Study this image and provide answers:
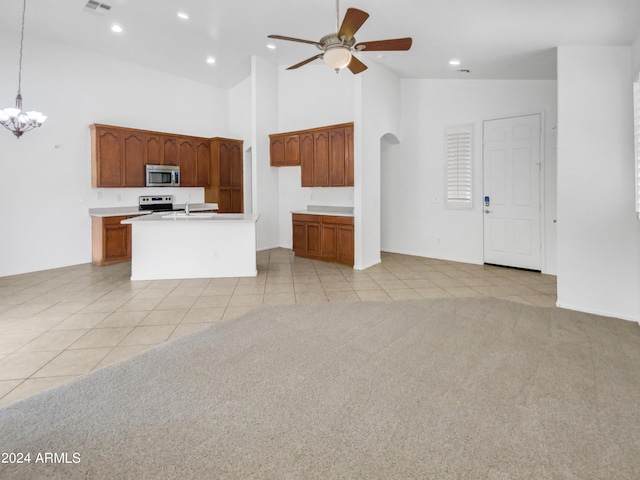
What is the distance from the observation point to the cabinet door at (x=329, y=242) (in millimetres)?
6516

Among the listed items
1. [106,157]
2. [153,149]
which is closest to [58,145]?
[106,157]

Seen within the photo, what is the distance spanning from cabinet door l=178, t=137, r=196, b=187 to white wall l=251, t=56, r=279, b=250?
141 cm

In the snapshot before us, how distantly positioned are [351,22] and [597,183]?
2.96 meters

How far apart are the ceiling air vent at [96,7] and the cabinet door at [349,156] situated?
149 inches

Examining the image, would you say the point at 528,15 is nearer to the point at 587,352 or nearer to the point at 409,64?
the point at 409,64

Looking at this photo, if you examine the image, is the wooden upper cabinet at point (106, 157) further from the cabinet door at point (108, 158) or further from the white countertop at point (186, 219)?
the white countertop at point (186, 219)

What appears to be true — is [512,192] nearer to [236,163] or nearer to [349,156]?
[349,156]

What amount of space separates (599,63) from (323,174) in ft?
13.5

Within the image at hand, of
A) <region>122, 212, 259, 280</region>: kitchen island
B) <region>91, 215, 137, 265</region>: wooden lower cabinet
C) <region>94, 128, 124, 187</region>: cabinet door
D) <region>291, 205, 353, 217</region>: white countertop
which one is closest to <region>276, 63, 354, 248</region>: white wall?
<region>291, 205, 353, 217</region>: white countertop

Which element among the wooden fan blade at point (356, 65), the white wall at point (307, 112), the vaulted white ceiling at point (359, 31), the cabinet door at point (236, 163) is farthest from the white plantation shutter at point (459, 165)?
the cabinet door at point (236, 163)

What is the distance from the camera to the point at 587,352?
296 centimetres

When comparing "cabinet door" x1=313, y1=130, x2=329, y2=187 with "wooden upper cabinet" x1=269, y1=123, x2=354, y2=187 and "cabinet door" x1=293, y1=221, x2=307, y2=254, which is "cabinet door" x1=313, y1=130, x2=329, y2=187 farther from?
"cabinet door" x1=293, y1=221, x2=307, y2=254

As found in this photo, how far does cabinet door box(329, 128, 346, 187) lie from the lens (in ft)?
20.8

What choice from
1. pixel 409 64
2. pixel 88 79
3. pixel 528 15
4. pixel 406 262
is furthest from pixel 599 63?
pixel 88 79
